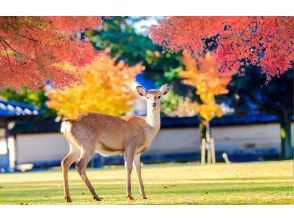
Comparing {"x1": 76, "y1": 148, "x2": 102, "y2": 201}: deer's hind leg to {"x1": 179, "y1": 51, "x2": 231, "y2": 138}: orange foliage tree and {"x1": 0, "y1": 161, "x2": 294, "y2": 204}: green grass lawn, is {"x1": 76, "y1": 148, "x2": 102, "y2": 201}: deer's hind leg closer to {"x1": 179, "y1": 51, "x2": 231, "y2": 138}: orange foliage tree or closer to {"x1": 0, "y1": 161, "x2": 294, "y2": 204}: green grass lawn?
{"x1": 0, "y1": 161, "x2": 294, "y2": 204}: green grass lawn

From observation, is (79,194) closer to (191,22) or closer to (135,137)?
(135,137)

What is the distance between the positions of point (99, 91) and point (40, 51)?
1.46m

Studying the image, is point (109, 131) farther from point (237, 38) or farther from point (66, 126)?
point (237, 38)

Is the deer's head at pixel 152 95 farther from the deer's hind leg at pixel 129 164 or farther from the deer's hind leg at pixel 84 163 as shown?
the deer's hind leg at pixel 84 163

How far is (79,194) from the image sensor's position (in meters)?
10.0

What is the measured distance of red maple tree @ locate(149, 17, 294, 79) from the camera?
A: 34.2 ft

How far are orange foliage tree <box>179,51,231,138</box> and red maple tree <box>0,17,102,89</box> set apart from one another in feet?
4.74

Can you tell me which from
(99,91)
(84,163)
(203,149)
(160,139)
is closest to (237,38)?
(99,91)

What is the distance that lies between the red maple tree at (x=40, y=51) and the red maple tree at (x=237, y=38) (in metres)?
0.94

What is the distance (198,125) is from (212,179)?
395 centimetres

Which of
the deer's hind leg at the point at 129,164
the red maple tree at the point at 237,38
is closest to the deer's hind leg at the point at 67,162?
the deer's hind leg at the point at 129,164

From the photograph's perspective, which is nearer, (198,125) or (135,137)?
(135,137)

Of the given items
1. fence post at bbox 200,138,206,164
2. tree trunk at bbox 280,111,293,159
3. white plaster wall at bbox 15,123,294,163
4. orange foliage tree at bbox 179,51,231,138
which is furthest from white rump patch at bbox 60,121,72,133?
tree trunk at bbox 280,111,293,159
